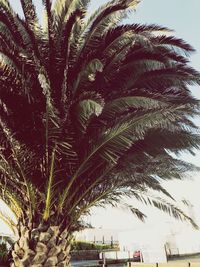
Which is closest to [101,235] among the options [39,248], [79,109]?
[39,248]

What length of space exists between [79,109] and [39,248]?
2.42 m

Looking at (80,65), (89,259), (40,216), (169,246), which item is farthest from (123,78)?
(169,246)

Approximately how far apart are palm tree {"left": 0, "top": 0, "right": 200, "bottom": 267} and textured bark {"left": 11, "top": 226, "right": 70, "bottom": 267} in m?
0.02

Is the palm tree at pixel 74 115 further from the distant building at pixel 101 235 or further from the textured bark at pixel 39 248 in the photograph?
the distant building at pixel 101 235

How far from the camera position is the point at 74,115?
217 inches

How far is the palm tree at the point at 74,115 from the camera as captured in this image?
535 centimetres

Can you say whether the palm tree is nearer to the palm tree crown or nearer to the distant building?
the palm tree crown

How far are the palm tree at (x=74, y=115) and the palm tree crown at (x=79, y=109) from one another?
0.02 meters

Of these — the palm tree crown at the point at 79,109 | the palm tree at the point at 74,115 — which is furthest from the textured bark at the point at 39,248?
the palm tree crown at the point at 79,109

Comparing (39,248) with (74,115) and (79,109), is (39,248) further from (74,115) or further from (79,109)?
(79,109)

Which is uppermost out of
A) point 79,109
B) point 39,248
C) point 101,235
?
point 101,235

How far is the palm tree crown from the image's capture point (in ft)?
17.6

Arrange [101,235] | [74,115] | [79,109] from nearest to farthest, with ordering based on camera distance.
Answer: [79,109] < [74,115] < [101,235]

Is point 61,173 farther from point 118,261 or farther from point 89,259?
point 89,259
